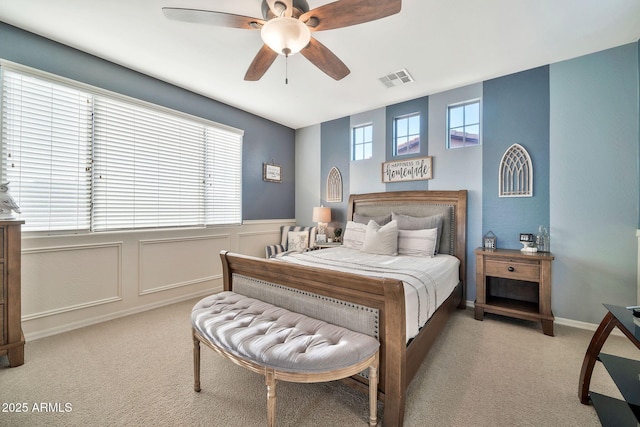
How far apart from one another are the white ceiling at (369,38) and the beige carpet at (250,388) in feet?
9.41

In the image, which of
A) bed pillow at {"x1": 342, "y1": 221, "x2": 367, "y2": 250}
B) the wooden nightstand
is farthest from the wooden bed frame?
bed pillow at {"x1": 342, "y1": 221, "x2": 367, "y2": 250}

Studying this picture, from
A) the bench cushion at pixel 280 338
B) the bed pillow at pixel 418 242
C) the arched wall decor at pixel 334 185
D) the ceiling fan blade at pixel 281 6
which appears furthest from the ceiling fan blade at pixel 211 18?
the arched wall decor at pixel 334 185

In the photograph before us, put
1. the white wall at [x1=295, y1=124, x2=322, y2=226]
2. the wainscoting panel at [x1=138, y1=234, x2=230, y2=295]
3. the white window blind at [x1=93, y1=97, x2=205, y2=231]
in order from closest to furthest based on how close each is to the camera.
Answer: the white window blind at [x1=93, y1=97, x2=205, y2=231]
the wainscoting panel at [x1=138, y1=234, x2=230, y2=295]
the white wall at [x1=295, y1=124, x2=322, y2=226]

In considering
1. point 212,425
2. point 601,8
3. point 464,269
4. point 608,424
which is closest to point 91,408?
point 212,425

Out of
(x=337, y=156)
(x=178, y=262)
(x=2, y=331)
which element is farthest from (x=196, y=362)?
(x=337, y=156)

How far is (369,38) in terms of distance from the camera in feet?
8.01

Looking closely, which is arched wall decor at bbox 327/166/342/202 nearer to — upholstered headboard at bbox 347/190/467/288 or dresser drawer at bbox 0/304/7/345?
upholstered headboard at bbox 347/190/467/288

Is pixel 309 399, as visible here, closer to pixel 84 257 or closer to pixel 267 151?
pixel 84 257

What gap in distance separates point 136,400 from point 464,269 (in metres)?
3.48

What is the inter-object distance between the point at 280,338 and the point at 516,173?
129 inches

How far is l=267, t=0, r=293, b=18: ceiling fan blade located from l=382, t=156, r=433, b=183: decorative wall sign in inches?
104

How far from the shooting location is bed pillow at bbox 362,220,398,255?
3.09 meters

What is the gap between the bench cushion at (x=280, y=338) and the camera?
1.28 metres

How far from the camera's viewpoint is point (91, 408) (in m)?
1.60
